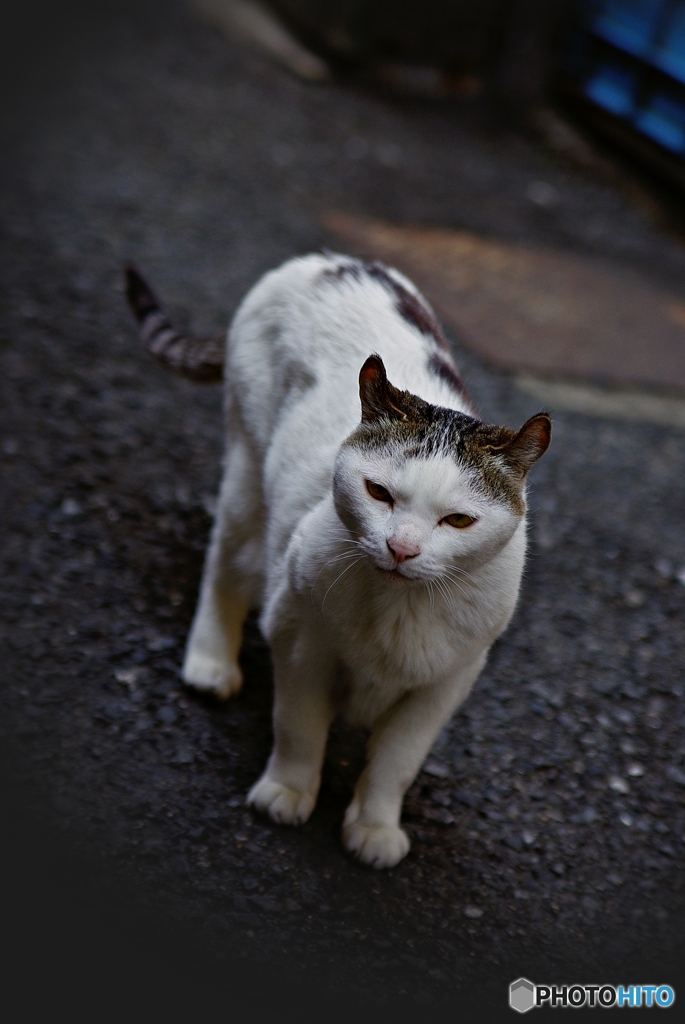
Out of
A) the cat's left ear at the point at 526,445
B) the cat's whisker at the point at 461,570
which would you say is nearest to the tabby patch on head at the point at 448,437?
the cat's left ear at the point at 526,445

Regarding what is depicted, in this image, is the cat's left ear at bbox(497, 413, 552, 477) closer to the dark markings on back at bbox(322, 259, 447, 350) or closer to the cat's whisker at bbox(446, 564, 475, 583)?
the cat's whisker at bbox(446, 564, 475, 583)

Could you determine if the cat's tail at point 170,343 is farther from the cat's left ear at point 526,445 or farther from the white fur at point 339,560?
the cat's left ear at point 526,445

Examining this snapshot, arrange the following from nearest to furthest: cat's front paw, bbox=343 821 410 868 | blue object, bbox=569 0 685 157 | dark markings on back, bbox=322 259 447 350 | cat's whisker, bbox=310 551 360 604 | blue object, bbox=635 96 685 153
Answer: cat's whisker, bbox=310 551 360 604
cat's front paw, bbox=343 821 410 868
dark markings on back, bbox=322 259 447 350
blue object, bbox=569 0 685 157
blue object, bbox=635 96 685 153

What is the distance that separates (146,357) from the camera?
430 centimetres

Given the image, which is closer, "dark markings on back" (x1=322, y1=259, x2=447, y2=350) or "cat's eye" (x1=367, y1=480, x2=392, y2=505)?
"cat's eye" (x1=367, y1=480, x2=392, y2=505)

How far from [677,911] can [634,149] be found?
594 centimetres

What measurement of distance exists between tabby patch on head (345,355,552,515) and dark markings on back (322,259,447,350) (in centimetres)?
62

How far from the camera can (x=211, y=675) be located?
112 inches

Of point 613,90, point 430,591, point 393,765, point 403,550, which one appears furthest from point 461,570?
point 613,90

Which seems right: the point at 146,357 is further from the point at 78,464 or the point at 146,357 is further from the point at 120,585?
the point at 120,585

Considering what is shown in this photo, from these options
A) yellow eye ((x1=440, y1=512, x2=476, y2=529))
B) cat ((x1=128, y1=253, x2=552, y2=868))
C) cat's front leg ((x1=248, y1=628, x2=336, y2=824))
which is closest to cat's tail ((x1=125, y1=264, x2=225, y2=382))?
cat ((x1=128, y1=253, x2=552, y2=868))

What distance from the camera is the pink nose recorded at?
6.24 ft

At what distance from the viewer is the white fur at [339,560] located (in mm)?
2018

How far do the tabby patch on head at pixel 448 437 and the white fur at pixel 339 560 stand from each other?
3 cm
